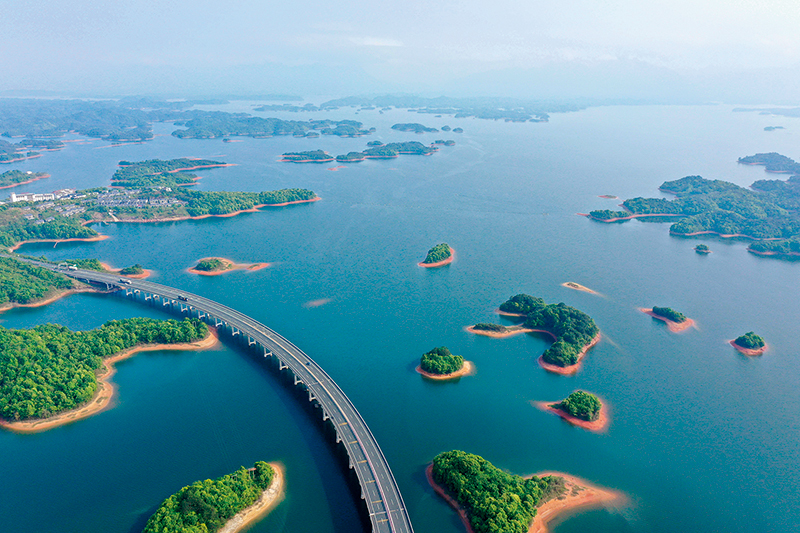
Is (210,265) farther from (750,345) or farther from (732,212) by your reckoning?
(732,212)

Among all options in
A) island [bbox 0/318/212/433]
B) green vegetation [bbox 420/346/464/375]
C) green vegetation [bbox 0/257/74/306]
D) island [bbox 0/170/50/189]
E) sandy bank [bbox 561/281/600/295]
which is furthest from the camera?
island [bbox 0/170/50/189]

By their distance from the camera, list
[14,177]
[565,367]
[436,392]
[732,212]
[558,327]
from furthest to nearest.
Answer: [14,177]
[732,212]
[558,327]
[565,367]
[436,392]

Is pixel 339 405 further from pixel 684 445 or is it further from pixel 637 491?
pixel 684 445

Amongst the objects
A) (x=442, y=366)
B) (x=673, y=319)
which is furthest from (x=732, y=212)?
(x=442, y=366)

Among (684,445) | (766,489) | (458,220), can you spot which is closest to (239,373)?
(684,445)

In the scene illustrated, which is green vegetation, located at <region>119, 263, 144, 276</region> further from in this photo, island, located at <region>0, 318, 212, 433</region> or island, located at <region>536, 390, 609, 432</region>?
island, located at <region>536, 390, 609, 432</region>

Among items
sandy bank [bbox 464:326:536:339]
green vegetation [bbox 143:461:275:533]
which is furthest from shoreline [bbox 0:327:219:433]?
sandy bank [bbox 464:326:536:339]
